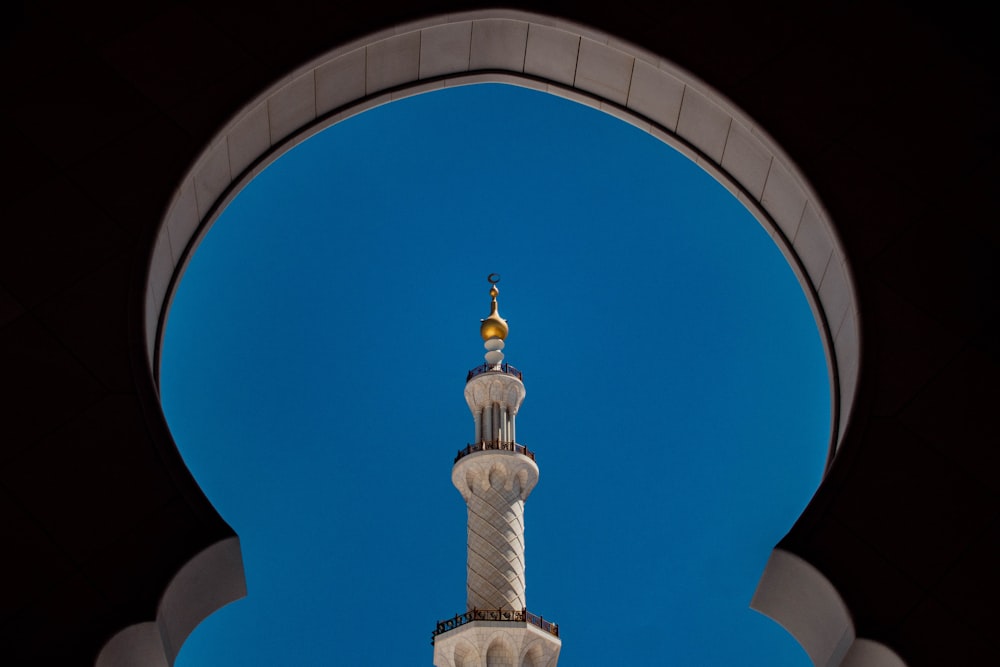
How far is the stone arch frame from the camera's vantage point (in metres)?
7.71

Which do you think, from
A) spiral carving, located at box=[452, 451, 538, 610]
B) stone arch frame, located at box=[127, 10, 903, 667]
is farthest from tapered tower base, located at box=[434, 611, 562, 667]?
stone arch frame, located at box=[127, 10, 903, 667]

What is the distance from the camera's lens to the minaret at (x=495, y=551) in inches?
1336

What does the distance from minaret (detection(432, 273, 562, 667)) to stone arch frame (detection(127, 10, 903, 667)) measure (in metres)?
26.2

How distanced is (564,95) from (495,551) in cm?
2676

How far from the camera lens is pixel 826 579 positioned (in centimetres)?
672

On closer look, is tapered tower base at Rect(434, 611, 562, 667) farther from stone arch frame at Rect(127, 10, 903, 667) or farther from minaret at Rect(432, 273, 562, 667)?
stone arch frame at Rect(127, 10, 903, 667)

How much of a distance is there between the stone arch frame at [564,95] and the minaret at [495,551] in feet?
86.0

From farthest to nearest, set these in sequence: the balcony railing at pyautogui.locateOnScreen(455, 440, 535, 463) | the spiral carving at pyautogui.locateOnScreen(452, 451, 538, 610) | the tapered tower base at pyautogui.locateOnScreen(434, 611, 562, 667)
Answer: the balcony railing at pyautogui.locateOnScreen(455, 440, 535, 463) → the spiral carving at pyautogui.locateOnScreen(452, 451, 538, 610) → the tapered tower base at pyautogui.locateOnScreen(434, 611, 562, 667)

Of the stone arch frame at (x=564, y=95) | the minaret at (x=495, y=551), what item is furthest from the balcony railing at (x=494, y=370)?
the stone arch frame at (x=564, y=95)

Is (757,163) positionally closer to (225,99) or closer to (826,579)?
(826,579)

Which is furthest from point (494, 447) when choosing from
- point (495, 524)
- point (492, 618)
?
point (492, 618)

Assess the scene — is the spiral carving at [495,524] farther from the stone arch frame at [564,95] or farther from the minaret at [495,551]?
the stone arch frame at [564,95]

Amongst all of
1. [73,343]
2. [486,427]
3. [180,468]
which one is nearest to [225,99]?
[73,343]

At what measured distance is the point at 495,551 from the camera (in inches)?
1398
